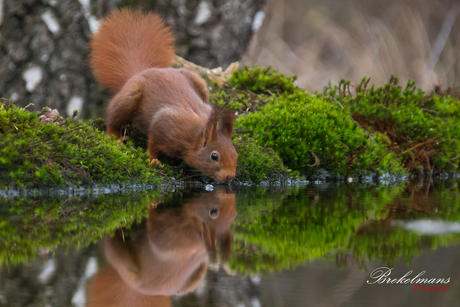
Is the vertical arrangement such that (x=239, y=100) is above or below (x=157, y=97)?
above

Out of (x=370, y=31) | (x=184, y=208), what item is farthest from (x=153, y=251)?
(x=370, y=31)

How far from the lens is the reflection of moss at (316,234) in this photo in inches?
89.7

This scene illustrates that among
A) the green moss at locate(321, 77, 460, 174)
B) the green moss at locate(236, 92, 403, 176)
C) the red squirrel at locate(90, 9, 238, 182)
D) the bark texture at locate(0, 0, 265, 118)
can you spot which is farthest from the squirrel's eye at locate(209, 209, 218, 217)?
the bark texture at locate(0, 0, 265, 118)

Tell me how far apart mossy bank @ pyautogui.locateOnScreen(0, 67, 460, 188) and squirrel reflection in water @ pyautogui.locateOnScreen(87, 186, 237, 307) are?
1.36 m

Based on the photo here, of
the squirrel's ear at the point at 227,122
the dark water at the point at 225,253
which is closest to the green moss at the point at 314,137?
the squirrel's ear at the point at 227,122

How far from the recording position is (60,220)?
3076 millimetres

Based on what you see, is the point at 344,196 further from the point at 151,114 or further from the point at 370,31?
the point at 370,31

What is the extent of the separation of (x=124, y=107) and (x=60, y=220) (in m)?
2.52

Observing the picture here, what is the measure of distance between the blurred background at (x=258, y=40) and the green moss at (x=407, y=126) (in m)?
2.12

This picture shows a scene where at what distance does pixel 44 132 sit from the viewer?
4508mm

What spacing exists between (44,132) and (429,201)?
3453 mm

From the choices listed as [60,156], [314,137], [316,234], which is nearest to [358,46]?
[314,137]
